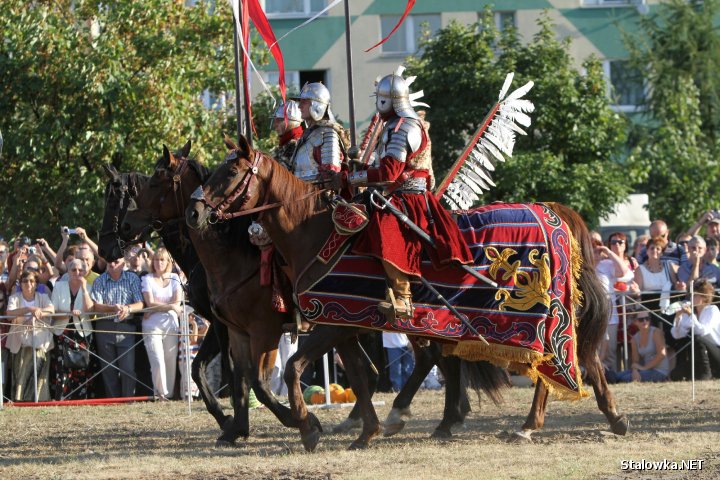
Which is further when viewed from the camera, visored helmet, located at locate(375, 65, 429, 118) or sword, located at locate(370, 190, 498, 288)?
visored helmet, located at locate(375, 65, 429, 118)

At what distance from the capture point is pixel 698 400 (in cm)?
1204

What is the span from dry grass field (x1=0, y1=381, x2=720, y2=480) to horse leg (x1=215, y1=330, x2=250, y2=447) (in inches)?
6.5

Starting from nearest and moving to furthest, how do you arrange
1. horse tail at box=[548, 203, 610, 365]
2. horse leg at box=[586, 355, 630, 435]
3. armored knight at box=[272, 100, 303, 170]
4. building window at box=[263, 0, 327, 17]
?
horse leg at box=[586, 355, 630, 435]
horse tail at box=[548, 203, 610, 365]
armored knight at box=[272, 100, 303, 170]
building window at box=[263, 0, 327, 17]

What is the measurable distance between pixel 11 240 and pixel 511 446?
38.0 ft

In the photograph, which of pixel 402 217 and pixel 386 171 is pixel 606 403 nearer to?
pixel 402 217

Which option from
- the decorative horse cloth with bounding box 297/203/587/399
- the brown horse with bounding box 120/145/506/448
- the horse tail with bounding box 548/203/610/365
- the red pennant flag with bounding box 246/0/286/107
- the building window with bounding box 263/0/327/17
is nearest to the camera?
the decorative horse cloth with bounding box 297/203/587/399

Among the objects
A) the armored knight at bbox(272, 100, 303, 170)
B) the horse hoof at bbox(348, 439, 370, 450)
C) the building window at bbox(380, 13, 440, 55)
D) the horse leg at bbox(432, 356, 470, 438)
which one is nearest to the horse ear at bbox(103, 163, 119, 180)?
the armored knight at bbox(272, 100, 303, 170)

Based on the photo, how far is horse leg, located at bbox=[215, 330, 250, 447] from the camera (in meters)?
9.64

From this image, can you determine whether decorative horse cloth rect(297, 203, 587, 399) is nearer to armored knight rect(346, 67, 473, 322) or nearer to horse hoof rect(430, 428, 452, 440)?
armored knight rect(346, 67, 473, 322)

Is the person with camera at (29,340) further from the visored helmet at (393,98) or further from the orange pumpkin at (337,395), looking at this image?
the visored helmet at (393,98)

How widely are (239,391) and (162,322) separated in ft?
13.7

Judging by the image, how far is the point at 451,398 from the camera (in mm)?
10031

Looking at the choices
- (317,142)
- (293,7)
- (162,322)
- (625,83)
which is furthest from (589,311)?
(625,83)

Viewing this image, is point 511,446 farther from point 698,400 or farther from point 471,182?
point 698,400
